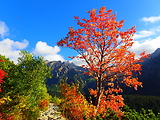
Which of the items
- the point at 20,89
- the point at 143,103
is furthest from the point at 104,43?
the point at 143,103

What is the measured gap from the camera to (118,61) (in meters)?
9.44

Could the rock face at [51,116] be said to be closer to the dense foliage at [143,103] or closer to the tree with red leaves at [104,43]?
the tree with red leaves at [104,43]

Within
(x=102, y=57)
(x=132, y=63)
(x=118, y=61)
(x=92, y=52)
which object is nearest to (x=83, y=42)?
(x=92, y=52)

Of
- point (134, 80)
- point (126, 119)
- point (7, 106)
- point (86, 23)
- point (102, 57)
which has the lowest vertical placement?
point (126, 119)

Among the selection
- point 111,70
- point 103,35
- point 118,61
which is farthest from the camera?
point 111,70

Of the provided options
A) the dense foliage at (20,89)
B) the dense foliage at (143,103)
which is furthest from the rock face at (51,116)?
the dense foliage at (143,103)

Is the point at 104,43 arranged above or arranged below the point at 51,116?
above

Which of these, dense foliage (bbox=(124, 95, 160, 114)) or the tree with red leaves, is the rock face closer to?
the tree with red leaves

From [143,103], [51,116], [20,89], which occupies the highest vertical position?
[20,89]

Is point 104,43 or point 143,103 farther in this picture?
point 143,103

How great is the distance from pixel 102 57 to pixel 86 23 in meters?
2.60

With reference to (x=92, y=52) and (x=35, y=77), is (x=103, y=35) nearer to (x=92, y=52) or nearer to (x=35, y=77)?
(x=92, y=52)

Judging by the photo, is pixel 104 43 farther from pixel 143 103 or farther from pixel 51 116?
pixel 143 103

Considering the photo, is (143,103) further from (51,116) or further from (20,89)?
(20,89)
